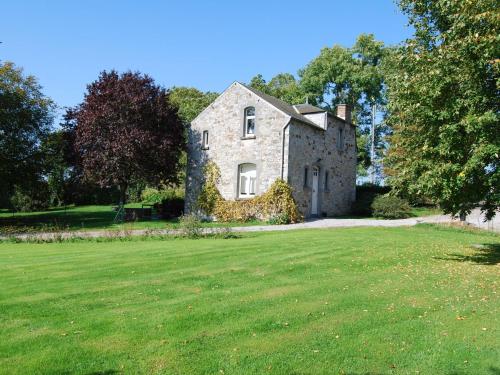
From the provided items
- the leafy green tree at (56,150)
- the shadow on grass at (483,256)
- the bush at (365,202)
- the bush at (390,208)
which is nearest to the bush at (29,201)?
the leafy green tree at (56,150)

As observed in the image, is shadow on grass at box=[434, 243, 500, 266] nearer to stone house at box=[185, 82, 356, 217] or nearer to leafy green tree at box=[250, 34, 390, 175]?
stone house at box=[185, 82, 356, 217]

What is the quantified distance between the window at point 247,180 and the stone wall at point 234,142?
315 millimetres

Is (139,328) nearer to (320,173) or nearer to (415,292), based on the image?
(415,292)

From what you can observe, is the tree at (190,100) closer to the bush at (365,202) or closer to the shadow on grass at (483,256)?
the bush at (365,202)

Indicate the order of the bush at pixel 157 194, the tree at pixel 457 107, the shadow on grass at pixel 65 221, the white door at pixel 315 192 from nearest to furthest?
the tree at pixel 457 107 → the shadow on grass at pixel 65 221 → the white door at pixel 315 192 → the bush at pixel 157 194

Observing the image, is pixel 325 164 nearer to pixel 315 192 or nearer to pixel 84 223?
pixel 315 192

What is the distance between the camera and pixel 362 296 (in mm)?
7062

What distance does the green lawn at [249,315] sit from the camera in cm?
462

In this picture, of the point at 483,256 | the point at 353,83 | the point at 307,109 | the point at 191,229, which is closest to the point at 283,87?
the point at 353,83

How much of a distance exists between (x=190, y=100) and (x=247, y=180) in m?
25.9

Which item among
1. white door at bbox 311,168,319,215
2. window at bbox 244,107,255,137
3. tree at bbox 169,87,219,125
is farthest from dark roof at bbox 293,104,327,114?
tree at bbox 169,87,219,125

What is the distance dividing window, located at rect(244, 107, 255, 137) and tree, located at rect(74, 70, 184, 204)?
4.27 meters

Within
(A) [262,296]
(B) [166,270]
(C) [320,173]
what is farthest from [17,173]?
(A) [262,296]

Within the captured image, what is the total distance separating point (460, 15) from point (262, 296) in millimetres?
7276
